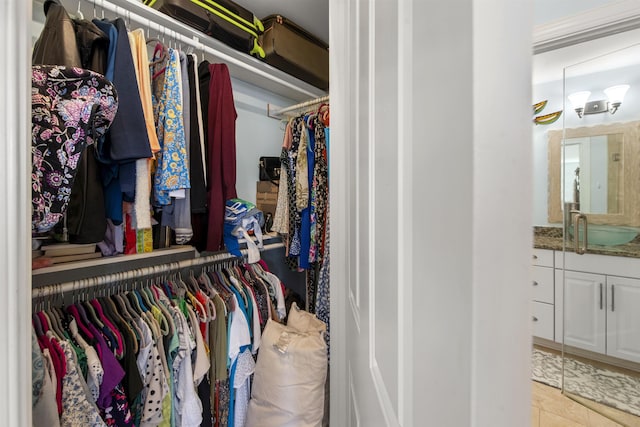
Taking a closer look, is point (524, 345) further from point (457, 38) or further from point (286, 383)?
point (286, 383)

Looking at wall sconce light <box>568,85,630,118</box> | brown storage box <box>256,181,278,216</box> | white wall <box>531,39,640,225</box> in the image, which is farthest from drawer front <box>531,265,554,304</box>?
brown storage box <box>256,181,278,216</box>

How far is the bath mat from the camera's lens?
1.53 meters

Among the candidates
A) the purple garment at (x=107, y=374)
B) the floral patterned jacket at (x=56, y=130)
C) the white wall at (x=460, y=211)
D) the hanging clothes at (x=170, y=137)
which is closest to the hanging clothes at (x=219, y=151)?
the hanging clothes at (x=170, y=137)

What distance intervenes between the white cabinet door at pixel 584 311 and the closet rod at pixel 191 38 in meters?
2.27

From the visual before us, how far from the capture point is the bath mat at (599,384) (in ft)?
5.02

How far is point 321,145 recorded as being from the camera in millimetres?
1445

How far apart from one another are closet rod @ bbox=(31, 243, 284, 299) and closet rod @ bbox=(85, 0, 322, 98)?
96cm

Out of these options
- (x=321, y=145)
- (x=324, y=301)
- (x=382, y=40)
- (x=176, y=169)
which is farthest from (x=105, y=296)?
(x=382, y=40)

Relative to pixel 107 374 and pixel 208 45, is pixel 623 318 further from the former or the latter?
pixel 208 45

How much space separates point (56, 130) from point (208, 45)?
1033 mm

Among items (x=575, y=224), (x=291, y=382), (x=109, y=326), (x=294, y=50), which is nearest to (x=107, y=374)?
(x=109, y=326)

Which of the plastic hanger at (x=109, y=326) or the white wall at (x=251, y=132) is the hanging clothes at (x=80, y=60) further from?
the white wall at (x=251, y=132)

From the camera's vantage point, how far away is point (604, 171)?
159cm

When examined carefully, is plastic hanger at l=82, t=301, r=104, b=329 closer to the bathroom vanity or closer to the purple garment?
the purple garment
